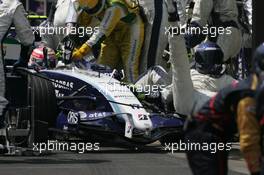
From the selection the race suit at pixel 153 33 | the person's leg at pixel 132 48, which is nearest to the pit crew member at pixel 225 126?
the person's leg at pixel 132 48

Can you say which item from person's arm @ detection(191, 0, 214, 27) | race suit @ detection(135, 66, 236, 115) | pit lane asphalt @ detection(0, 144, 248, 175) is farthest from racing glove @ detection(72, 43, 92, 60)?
pit lane asphalt @ detection(0, 144, 248, 175)

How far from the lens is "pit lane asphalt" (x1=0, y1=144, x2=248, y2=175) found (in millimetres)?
8789

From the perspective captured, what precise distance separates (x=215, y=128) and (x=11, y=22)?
201 inches

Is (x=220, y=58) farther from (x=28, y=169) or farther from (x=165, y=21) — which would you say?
(x=165, y=21)

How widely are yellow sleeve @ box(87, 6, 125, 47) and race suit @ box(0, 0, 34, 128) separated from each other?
254 cm

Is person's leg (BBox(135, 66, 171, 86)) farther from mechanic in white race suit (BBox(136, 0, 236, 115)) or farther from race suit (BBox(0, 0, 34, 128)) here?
race suit (BBox(0, 0, 34, 128))

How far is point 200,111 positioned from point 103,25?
711 cm

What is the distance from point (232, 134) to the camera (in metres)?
5.25

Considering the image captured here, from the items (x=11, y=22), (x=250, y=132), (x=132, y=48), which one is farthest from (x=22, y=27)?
(x=250, y=132)

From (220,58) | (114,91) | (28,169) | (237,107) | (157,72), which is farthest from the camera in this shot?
(157,72)

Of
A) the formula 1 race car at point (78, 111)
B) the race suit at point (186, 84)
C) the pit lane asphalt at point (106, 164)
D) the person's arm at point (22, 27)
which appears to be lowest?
the pit lane asphalt at point (106, 164)

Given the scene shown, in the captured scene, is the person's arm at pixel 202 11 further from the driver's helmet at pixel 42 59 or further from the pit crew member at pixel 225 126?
the pit crew member at pixel 225 126

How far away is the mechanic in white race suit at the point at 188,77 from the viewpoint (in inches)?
323

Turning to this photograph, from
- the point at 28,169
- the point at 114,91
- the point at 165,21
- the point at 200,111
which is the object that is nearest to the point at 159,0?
the point at 165,21
